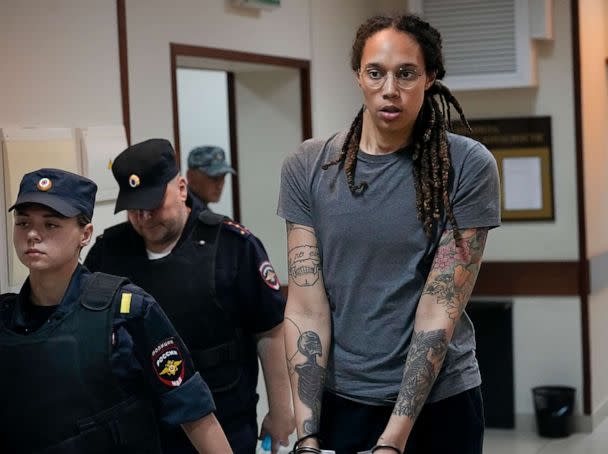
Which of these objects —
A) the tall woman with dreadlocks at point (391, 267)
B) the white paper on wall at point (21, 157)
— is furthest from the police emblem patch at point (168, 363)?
the white paper on wall at point (21, 157)

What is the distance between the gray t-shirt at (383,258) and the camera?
6.93 ft

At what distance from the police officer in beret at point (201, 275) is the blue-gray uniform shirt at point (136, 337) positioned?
678 mm

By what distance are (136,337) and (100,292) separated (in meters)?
0.12

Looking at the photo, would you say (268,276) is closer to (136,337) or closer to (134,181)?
(134,181)

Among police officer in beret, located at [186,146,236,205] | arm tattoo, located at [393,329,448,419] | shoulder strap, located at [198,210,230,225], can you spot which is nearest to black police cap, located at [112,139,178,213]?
shoulder strap, located at [198,210,230,225]

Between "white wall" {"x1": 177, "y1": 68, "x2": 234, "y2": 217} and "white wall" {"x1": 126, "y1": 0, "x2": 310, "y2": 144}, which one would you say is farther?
"white wall" {"x1": 177, "y1": 68, "x2": 234, "y2": 217}

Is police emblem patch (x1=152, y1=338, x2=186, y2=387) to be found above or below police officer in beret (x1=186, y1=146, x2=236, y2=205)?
below

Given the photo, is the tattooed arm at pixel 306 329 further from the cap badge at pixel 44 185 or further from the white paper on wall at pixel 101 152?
the white paper on wall at pixel 101 152

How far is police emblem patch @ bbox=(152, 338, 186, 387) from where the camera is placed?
2246mm

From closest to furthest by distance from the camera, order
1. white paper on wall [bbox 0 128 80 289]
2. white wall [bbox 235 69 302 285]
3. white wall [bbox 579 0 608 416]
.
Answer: white paper on wall [bbox 0 128 80 289] → white wall [bbox 235 69 302 285] → white wall [bbox 579 0 608 416]

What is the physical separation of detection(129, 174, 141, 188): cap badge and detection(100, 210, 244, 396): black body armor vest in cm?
18

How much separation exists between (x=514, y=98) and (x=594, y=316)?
1385 mm

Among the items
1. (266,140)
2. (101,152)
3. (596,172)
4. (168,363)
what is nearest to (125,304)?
(168,363)

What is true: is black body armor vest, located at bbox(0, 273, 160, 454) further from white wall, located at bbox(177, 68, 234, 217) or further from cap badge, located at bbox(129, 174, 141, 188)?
white wall, located at bbox(177, 68, 234, 217)
